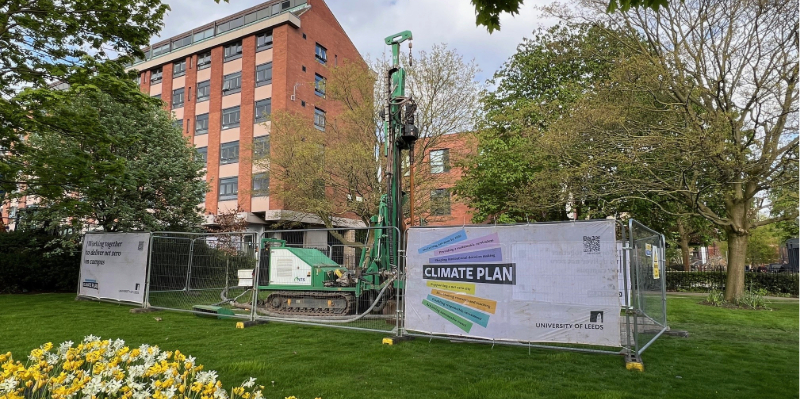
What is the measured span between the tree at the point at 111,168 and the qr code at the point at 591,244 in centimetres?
1066

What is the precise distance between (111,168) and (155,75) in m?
33.2

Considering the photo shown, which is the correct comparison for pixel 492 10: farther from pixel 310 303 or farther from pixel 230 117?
pixel 230 117

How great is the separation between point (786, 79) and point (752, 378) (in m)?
12.6

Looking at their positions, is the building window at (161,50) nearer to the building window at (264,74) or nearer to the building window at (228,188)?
the building window at (264,74)

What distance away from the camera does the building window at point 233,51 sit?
35.5 m

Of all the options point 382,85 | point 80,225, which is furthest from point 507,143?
point 80,225

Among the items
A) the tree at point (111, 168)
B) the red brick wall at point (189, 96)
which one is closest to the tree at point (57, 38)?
the tree at point (111, 168)

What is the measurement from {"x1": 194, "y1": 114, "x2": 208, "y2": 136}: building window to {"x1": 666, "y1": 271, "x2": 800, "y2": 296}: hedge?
108 ft

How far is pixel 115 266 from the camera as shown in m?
12.8

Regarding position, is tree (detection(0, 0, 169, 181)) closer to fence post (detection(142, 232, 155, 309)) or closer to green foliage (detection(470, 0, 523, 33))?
fence post (detection(142, 232, 155, 309))

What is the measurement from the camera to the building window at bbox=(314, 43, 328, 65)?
36244mm

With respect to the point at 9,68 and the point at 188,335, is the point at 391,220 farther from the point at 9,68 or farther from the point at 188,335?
the point at 9,68

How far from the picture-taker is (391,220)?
11.1 metres

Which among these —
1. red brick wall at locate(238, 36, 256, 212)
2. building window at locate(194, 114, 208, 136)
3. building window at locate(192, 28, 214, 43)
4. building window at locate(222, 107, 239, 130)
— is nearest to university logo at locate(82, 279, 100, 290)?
red brick wall at locate(238, 36, 256, 212)
